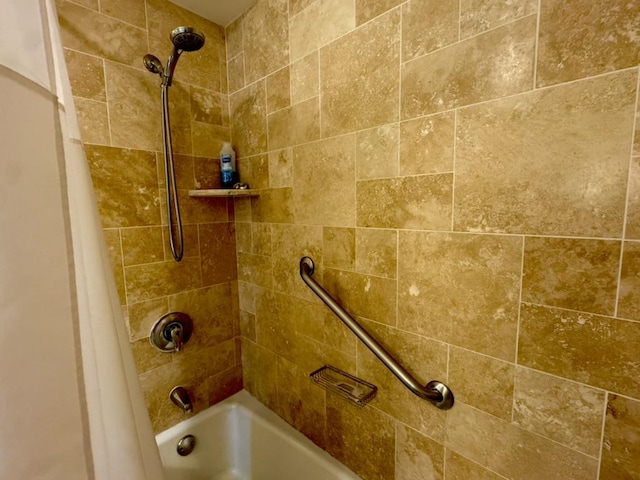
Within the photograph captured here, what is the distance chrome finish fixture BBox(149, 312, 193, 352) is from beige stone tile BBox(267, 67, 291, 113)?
1.05 m

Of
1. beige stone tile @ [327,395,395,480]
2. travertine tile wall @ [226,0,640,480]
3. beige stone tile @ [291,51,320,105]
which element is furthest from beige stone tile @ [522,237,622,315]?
beige stone tile @ [291,51,320,105]

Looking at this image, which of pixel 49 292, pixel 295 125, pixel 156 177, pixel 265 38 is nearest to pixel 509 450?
pixel 49 292

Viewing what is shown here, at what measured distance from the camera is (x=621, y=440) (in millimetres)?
573

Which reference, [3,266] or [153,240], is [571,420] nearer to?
[3,266]

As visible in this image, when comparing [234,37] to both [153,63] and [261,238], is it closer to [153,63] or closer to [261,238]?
[153,63]

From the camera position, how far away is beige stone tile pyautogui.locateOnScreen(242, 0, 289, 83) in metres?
1.14

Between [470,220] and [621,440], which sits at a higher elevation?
[470,220]

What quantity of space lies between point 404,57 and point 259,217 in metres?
0.88

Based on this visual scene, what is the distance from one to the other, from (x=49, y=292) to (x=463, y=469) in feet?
3.47

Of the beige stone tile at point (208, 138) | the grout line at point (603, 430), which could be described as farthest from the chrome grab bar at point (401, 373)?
the beige stone tile at point (208, 138)

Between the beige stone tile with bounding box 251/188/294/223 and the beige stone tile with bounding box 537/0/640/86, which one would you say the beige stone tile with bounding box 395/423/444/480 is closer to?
the beige stone tile with bounding box 251/188/294/223

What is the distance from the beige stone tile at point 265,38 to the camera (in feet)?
3.73

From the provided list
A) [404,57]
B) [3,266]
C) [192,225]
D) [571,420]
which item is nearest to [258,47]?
[404,57]

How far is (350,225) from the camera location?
3.22 ft
